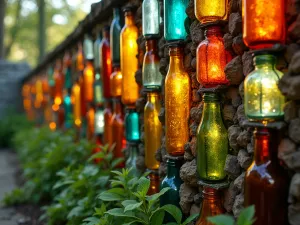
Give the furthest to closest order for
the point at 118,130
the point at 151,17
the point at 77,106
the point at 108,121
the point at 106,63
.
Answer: the point at 77,106 < the point at 108,121 < the point at 106,63 < the point at 118,130 < the point at 151,17

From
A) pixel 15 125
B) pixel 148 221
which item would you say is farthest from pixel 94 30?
pixel 15 125

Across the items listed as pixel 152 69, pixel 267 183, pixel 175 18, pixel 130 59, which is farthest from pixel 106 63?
pixel 267 183

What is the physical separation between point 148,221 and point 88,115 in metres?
2.61

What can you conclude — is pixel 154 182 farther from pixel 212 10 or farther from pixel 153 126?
pixel 212 10

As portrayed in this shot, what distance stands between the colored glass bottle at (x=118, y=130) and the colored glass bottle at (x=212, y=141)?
141 cm

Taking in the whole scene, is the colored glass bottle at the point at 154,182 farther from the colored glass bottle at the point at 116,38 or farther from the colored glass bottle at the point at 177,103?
the colored glass bottle at the point at 116,38

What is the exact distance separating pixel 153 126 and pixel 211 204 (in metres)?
0.77

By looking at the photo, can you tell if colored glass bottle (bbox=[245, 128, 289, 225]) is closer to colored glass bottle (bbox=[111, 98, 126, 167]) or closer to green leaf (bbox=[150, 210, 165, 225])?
green leaf (bbox=[150, 210, 165, 225])

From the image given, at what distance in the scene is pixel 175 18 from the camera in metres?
1.99

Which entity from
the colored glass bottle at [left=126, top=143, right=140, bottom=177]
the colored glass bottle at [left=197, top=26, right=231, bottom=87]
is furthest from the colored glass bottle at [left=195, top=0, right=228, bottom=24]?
the colored glass bottle at [left=126, top=143, right=140, bottom=177]

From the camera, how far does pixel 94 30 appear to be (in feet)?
13.4

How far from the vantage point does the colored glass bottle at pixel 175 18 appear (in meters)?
1.99

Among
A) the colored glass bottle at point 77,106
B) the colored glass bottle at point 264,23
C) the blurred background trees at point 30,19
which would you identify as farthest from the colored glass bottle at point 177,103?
the blurred background trees at point 30,19

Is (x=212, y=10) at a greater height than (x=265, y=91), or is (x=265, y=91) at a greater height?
(x=212, y=10)
